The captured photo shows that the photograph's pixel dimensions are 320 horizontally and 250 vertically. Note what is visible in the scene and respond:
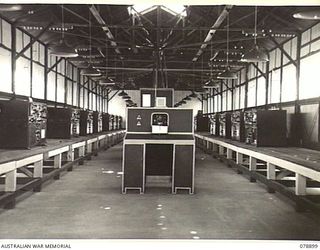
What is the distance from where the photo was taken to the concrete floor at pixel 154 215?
13.6 feet

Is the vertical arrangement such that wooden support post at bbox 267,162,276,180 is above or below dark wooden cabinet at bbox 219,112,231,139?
below

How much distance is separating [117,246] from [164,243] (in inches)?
13.6

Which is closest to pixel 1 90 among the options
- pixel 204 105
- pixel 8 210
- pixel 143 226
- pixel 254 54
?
pixel 8 210

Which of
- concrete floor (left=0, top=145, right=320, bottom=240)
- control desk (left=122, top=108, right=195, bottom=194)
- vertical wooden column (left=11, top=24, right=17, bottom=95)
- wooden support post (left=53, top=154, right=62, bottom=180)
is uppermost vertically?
vertical wooden column (left=11, top=24, right=17, bottom=95)

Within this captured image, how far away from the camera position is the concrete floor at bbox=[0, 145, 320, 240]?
13.6 ft

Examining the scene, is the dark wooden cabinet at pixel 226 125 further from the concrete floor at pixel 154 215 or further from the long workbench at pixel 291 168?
the concrete floor at pixel 154 215

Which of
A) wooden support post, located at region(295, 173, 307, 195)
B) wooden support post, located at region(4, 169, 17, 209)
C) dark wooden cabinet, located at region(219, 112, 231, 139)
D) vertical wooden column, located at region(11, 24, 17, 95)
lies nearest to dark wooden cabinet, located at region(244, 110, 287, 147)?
wooden support post, located at region(295, 173, 307, 195)

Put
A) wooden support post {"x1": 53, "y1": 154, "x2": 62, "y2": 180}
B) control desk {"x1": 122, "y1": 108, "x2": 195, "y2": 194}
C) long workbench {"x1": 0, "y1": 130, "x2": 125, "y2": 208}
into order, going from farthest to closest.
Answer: wooden support post {"x1": 53, "y1": 154, "x2": 62, "y2": 180} < control desk {"x1": 122, "y1": 108, "x2": 195, "y2": 194} < long workbench {"x1": 0, "y1": 130, "x2": 125, "y2": 208}

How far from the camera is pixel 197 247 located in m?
2.95

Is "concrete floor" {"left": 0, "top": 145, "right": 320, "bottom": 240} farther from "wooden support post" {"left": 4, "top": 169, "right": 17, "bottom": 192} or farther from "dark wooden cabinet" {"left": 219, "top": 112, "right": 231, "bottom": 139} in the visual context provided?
"dark wooden cabinet" {"left": 219, "top": 112, "right": 231, "bottom": 139}

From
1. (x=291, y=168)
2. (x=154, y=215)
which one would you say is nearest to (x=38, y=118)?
(x=154, y=215)

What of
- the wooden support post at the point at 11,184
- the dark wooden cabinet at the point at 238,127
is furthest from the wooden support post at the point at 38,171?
the dark wooden cabinet at the point at 238,127

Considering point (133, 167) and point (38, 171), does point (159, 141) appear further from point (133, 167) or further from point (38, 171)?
point (38, 171)

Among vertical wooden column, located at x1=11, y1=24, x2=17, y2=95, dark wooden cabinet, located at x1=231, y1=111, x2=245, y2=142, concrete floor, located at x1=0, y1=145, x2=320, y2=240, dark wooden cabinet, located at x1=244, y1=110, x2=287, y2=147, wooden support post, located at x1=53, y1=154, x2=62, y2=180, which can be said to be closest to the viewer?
concrete floor, located at x1=0, y1=145, x2=320, y2=240
